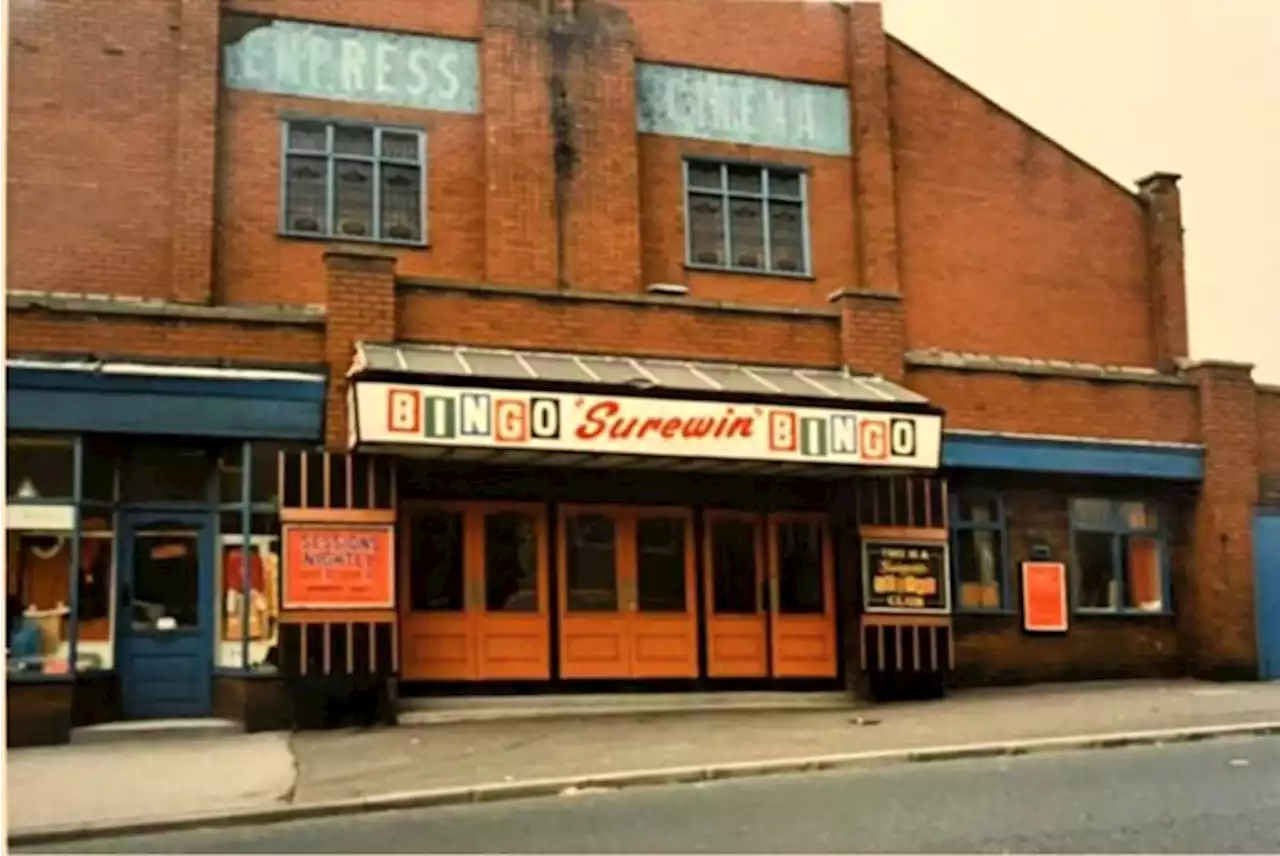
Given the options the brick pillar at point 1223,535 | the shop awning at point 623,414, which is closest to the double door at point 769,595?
the shop awning at point 623,414

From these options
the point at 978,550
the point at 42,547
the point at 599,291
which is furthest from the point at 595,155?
the point at 42,547

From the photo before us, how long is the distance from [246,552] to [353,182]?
5014mm

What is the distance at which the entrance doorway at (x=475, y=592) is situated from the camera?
1562cm

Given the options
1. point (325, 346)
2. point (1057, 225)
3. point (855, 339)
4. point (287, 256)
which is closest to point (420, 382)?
point (325, 346)

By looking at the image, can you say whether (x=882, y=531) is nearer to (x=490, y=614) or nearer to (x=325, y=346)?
(x=490, y=614)

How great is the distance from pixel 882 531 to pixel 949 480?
1.77 m

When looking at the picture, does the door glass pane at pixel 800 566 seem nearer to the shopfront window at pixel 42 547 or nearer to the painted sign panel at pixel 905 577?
the painted sign panel at pixel 905 577

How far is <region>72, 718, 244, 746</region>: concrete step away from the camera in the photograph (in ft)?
45.9

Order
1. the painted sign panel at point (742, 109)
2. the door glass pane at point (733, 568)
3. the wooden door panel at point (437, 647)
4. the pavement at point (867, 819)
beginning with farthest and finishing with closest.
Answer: the painted sign panel at point (742, 109), the door glass pane at point (733, 568), the wooden door panel at point (437, 647), the pavement at point (867, 819)

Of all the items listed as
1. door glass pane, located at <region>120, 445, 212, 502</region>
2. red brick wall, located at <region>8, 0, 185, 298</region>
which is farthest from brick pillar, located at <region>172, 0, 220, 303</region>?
door glass pane, located at <region>120, 445, 212, 502</region>

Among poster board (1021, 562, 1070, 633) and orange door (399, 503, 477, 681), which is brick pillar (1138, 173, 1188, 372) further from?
orange door (399, 503, 477, 681)

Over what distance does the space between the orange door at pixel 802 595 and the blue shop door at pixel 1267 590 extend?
19.3 feet

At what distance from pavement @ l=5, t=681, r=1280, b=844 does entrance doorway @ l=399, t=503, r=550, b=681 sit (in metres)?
0.96

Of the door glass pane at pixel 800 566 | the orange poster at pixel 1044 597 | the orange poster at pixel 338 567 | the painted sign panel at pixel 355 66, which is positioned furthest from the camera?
the orange poster at pixel 1044 597
